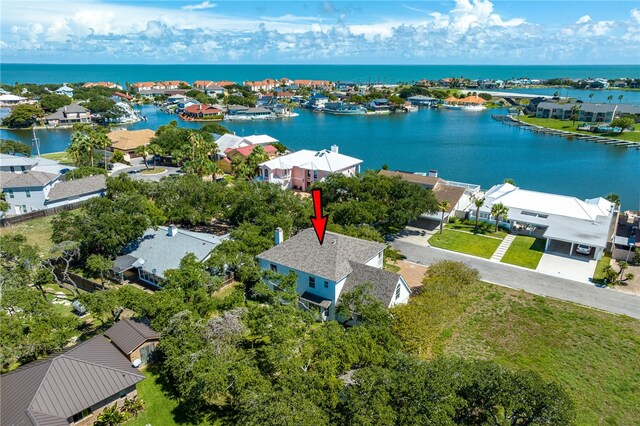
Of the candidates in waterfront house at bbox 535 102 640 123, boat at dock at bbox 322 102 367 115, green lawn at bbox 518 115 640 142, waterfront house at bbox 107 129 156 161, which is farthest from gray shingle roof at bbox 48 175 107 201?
waterfront house at bbox 535 102 640 123

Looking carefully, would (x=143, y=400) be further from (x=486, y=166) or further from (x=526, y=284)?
(x=486, y=166)

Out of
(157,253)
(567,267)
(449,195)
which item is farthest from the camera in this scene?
(449,195)

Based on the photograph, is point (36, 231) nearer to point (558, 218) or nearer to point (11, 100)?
point (558, 218)

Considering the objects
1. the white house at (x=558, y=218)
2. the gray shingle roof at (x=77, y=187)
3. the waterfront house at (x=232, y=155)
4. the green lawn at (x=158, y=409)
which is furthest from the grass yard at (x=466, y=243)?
the gray shingle roof at (x=77, y=187)

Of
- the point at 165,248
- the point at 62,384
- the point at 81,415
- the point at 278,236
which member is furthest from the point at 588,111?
the point at 62,384

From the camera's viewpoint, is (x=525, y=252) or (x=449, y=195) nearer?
(x=525, y=252)

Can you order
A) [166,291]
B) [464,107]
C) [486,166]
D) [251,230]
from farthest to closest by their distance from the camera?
[464,107] → [486,166] → [251,230] → [166,291]

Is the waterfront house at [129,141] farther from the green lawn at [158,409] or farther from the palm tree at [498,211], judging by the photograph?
the green lawn at [158,409]

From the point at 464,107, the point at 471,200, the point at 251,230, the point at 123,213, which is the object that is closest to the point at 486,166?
the point at 471,200
